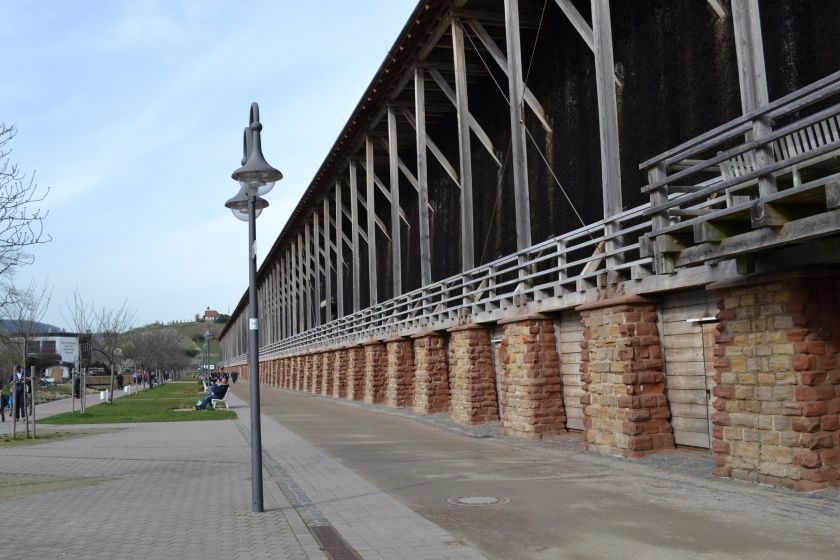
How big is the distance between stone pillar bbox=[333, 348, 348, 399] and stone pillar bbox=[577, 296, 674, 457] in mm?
21573

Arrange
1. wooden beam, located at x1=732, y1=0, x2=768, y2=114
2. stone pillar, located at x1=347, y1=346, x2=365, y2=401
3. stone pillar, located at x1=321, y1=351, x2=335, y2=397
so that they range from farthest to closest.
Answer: stone pillar, located at x1=321, y1=351, x2=335, y2=397
stone pillar, located at x1=347, y1=346, x2=365, y2=401
wooden beam, located at x1=732, y1=0, x2=768, y2=114

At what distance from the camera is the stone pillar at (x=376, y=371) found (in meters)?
26.8

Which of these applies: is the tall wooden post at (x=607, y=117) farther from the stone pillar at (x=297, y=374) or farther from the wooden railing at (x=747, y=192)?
the stone pillar at (x=297, y=374)

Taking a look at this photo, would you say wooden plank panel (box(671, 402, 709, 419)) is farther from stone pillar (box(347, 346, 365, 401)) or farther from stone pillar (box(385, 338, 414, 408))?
stone pillar (box(347, 346, 365, 401))

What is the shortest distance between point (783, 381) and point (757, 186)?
2067mm

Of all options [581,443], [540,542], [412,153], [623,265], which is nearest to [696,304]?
[623,265]

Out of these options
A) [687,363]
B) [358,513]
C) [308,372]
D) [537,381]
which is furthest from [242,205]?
[308,372]

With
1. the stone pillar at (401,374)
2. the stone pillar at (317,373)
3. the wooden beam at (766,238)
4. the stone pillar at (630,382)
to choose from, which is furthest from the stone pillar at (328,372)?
the wooden beam at (766,238)

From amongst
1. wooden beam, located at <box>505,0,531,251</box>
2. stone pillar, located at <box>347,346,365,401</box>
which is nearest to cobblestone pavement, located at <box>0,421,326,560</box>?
wooden beam, located at <box>505,0,531,251</box>

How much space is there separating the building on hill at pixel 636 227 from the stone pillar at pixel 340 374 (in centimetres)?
448

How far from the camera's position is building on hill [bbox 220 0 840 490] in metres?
7.98

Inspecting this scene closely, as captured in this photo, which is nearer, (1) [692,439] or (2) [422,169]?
(1) [692,439]

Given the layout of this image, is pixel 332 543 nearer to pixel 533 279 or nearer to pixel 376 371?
pixel 533 279

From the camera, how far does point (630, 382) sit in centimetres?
1102
